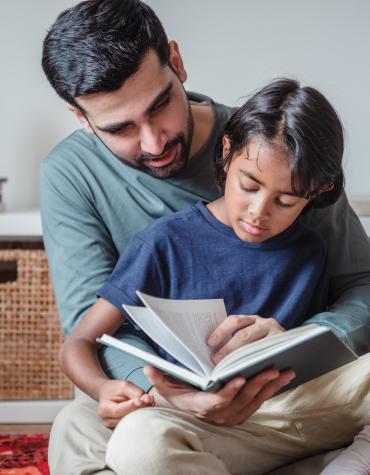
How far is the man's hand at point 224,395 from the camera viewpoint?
4.45 ft

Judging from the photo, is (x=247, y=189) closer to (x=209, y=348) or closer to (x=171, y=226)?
(x=171, y=226)

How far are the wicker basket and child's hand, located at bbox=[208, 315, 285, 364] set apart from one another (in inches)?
54.0

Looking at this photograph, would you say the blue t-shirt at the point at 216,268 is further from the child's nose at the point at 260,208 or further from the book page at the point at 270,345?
the book page at the point at 270,345

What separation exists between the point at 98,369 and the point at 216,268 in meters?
0.31

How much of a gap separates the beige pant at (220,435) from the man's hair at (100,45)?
2.06 feet

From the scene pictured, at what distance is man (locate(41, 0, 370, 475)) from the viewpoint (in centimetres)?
159

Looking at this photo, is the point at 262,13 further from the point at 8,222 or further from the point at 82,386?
the point at 82,386

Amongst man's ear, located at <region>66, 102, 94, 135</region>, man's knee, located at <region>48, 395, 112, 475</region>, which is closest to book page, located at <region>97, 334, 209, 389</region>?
man's knee, located at <region>48, 395, 112, 475</region>

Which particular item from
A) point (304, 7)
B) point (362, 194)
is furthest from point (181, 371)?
point (304, 7)

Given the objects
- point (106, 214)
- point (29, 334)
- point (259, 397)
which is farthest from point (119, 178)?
point (29, 334)

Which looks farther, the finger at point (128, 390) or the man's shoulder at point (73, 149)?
the man's shoulder at point (73, 149)

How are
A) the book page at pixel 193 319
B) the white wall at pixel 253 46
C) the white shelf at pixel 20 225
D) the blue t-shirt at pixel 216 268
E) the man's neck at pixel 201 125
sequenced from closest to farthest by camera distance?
the book page at pixel 193 319, the blue t-shirt at pixel 216 268, the man's neck at pixel 201 125, the white shelf at pixel 20 225, the white wall at pixel 253 46

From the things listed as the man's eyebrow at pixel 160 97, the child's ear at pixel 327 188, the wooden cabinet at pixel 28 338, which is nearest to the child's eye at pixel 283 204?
the child's ear at pixel 327 188

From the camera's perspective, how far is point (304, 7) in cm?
304
